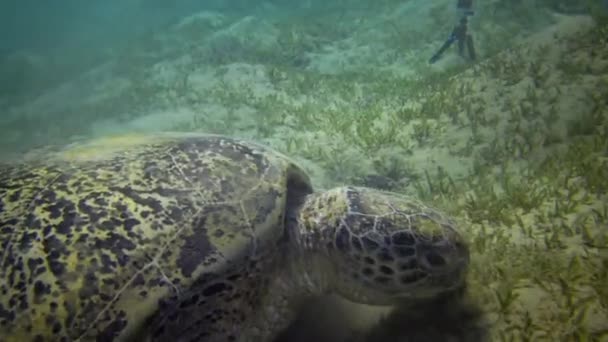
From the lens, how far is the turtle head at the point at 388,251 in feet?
6.86

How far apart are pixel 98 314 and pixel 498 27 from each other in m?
11.9

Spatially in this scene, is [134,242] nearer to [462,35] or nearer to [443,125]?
[443,125]

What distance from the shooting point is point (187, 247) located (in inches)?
81.0

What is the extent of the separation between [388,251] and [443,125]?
3713 mm

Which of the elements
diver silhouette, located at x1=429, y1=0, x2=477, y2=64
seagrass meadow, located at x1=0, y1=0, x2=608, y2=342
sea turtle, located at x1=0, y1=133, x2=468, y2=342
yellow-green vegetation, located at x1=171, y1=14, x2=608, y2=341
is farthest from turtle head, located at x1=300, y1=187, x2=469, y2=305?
diver silhouette, located at x1=429, y1=0, x2=477, y2=64

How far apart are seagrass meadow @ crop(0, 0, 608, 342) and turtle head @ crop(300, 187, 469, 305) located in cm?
23

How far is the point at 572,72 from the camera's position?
4914mm

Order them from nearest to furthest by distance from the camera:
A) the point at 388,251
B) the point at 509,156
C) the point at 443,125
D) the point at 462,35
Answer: the point at 388,251 → the point at 509,156 → the point at 443,125 → the point at 462,35

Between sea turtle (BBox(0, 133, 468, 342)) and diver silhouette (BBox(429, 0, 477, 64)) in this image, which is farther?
diver silhouette (BBox(429, 0, 477, 64))

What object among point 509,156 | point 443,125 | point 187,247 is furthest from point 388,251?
point 443,125

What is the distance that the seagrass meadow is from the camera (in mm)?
2291

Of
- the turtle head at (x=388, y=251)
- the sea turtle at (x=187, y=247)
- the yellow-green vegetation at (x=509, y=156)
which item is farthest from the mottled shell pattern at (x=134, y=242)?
the yellow-green vegetation at (x=509, y=156)

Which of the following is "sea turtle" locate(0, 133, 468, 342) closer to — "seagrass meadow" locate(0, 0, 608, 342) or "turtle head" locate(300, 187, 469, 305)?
"turtle head" locate(300, 187, 469, 305)

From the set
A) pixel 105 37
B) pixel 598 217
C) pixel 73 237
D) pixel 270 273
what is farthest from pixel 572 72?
pixel 105 37
